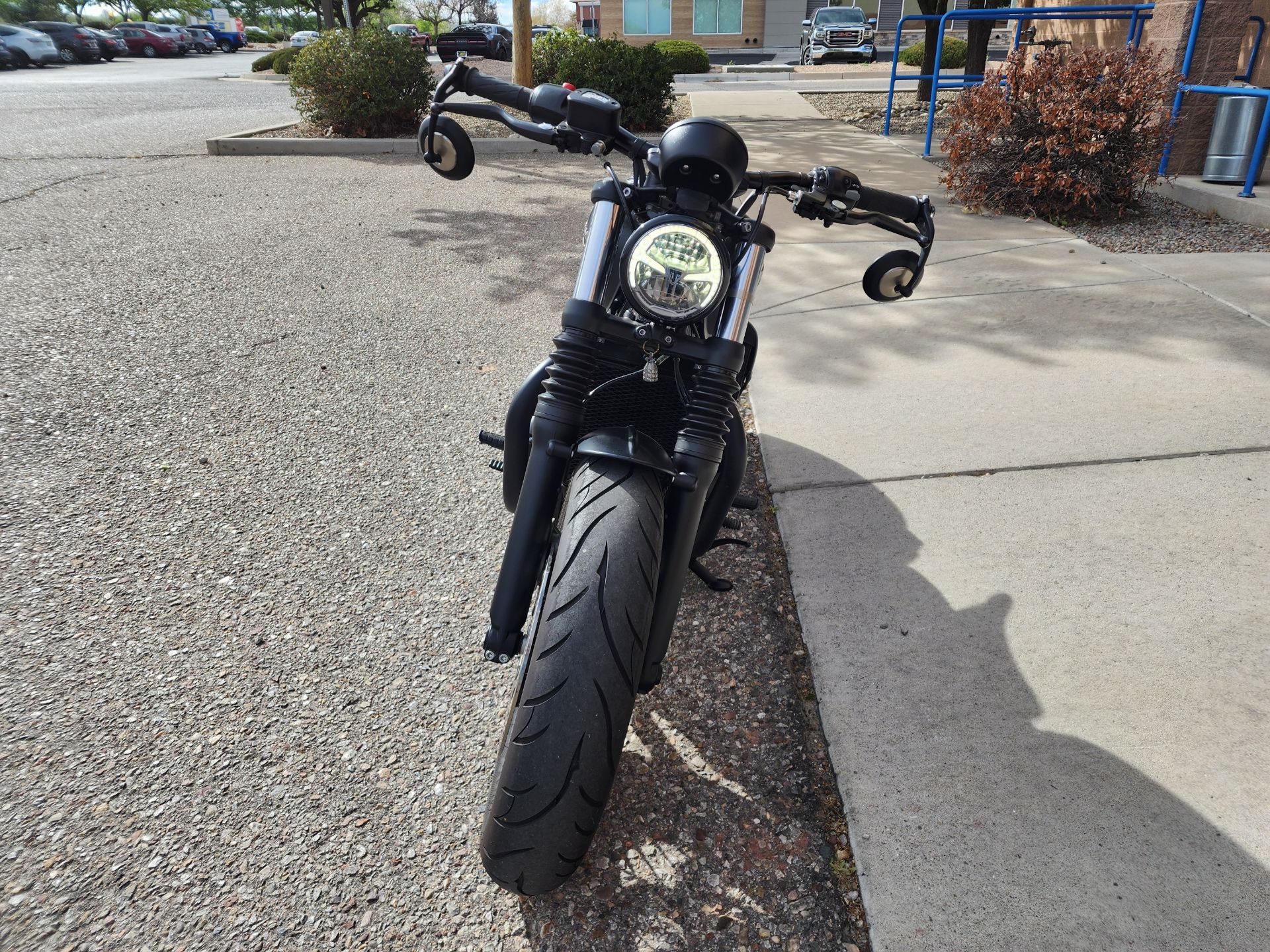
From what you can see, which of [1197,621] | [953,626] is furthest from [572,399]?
[1197,621]

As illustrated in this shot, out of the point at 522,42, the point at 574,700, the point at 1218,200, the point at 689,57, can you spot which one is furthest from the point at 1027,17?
the point at 689,57

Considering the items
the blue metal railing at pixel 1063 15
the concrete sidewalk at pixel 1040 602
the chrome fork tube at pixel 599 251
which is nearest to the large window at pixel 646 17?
the blue metal railing at pixel 1063 15

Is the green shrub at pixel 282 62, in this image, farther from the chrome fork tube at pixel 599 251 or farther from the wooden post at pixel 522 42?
the chrome fork tube at pixel 599 251

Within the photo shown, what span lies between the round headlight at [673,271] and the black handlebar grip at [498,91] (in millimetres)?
731

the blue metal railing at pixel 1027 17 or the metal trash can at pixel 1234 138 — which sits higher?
the blue metal railing at pixel 1027 17

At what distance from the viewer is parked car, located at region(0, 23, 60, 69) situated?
29.7 m

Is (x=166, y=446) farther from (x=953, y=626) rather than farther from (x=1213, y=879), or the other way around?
(x=1213, y=879)

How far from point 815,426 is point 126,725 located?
273cm

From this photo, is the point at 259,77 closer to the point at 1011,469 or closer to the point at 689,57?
the point at 689,57

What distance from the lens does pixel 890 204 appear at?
2061mm

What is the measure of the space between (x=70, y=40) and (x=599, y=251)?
4373cm

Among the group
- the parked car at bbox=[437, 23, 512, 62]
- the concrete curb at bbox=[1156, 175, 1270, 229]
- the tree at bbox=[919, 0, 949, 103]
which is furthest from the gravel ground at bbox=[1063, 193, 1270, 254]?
the parked car at bbox=[437, 23, 512, 62]

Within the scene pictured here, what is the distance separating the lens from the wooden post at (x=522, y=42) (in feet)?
39.6

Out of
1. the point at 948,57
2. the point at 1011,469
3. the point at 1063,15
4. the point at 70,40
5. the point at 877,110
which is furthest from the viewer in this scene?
the point at 70,40
